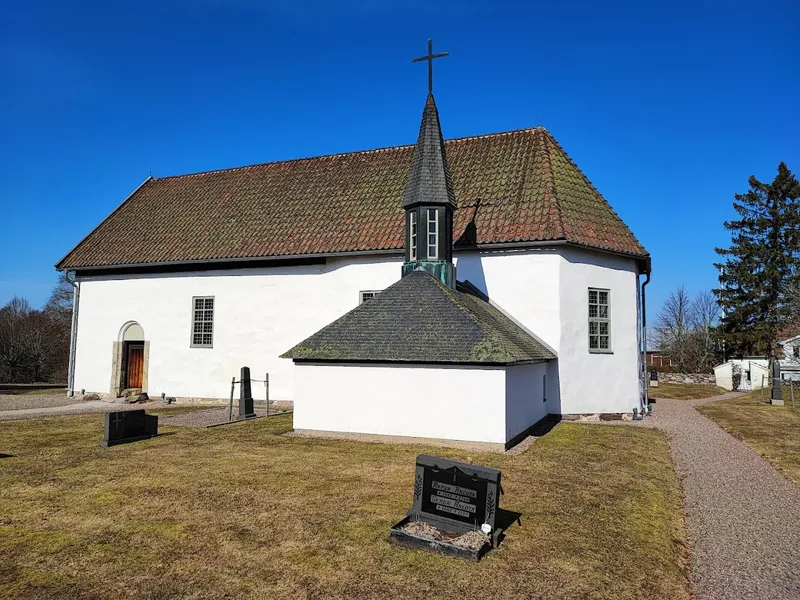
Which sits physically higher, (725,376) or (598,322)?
(598,322)

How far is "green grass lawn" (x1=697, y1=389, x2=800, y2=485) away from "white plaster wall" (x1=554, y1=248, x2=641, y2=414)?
329 cm

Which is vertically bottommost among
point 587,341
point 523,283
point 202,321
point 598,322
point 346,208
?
point 587,341

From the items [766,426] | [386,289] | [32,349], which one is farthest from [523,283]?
[32,349]

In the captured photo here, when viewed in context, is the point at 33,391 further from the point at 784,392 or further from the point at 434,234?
the point at 784,392

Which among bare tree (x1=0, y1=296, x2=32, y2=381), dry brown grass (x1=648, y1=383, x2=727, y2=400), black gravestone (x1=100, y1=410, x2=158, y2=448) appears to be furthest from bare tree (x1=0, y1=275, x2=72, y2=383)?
dry brown grass (x1=648, y1=383, x2=727, y2=400)

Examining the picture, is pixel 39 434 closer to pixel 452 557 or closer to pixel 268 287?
pixel 268 287

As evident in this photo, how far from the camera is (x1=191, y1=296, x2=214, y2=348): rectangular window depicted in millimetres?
21703

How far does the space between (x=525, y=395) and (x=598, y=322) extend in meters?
5.30

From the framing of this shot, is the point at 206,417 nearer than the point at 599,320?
Yes

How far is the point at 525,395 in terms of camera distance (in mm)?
14055

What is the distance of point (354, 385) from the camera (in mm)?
13344

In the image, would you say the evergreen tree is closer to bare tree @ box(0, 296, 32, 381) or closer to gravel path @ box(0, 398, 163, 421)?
gravel path @ box(0, 398, 163, 421)

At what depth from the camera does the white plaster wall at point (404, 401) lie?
12203 mm

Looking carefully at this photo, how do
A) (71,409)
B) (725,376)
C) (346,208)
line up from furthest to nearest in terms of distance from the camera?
(725,376) → (346,208) → (71,409)
